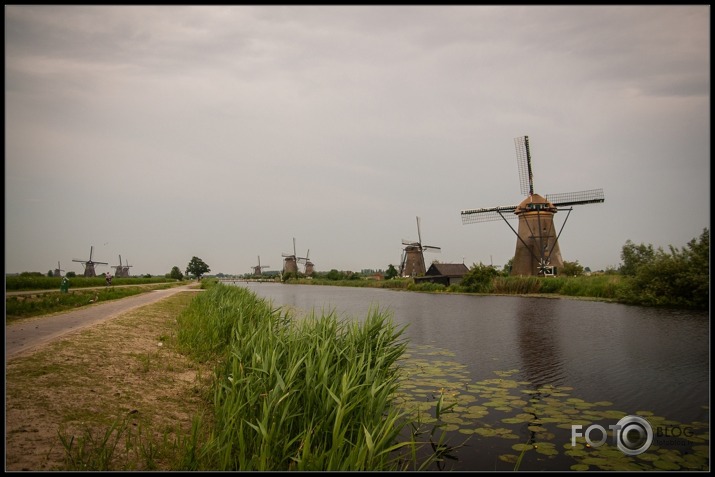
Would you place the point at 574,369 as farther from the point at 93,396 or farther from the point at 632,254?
the point at 632,254

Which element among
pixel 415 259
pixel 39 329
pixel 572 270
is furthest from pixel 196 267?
pixel 39 329

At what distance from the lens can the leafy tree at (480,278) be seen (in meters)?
39.1

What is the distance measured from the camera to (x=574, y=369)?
30.0ft

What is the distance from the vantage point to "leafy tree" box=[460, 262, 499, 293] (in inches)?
1539

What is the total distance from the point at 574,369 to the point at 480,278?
104ft

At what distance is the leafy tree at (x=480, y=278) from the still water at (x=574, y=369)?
808 inches

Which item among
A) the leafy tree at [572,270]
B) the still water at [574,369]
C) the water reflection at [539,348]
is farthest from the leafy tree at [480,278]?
the still water at [574,369]

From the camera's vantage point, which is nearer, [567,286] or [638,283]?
[638,283]

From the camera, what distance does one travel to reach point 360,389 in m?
4.96

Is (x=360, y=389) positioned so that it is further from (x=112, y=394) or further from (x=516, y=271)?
(x=516, y=271)

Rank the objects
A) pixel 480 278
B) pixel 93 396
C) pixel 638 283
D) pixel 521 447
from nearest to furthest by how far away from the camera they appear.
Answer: pixel 521 447, pixel 93 396, pixel 638 283, pixel 480 278

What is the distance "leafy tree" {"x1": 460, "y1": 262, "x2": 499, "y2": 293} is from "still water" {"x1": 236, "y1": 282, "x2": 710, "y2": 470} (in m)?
20.5

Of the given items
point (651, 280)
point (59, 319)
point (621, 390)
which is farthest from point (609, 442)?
point (651, 280)

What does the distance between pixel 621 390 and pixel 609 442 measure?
274cm
